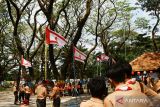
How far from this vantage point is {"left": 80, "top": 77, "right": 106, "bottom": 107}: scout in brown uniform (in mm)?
5184

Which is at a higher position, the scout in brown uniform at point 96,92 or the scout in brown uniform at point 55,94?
the scout in brown uniform at point 55,94

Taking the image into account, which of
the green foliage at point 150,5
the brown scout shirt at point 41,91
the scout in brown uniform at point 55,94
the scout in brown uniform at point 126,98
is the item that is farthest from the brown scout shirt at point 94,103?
the green foliage at point 150,5

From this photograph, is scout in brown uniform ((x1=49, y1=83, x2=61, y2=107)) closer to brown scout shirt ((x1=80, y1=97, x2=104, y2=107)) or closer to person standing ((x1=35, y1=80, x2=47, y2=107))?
person standing ((x1=35, y1=80, x2=47, y2=107))

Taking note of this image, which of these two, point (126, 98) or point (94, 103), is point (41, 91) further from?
point (126, 98)

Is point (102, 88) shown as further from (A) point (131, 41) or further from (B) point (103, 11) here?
(A) point (131, 41)

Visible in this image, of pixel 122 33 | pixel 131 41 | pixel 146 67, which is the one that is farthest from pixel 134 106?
pixel 131 41

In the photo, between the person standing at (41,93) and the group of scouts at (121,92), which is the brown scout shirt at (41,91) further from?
the group of scouts at (121,92)

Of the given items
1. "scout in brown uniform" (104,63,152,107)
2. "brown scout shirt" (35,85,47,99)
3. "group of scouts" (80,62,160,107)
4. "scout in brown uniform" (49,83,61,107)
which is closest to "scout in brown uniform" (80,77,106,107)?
"group of scouts" (80,62,160,107)

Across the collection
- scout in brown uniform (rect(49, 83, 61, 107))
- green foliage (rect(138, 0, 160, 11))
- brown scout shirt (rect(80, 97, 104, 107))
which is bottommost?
brown scout shirt (rect(80, 97, 104, 107))

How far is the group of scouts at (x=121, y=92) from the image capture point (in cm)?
463

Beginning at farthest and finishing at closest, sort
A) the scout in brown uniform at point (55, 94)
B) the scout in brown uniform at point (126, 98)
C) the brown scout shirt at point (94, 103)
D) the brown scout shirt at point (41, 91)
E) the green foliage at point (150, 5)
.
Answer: the green foliage at point (150, 5) → the scout in brown uniform at point (55, 94) → the brown scout shirt at point (41, 91) → the brown scout shirt at point (94, 103) → the scout in brown uniform at point (126, 98)

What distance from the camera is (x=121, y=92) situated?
15.3 feet

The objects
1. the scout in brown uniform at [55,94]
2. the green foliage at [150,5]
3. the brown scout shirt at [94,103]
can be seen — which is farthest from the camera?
the green foliage at [150,5]

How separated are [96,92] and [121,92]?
603mm
